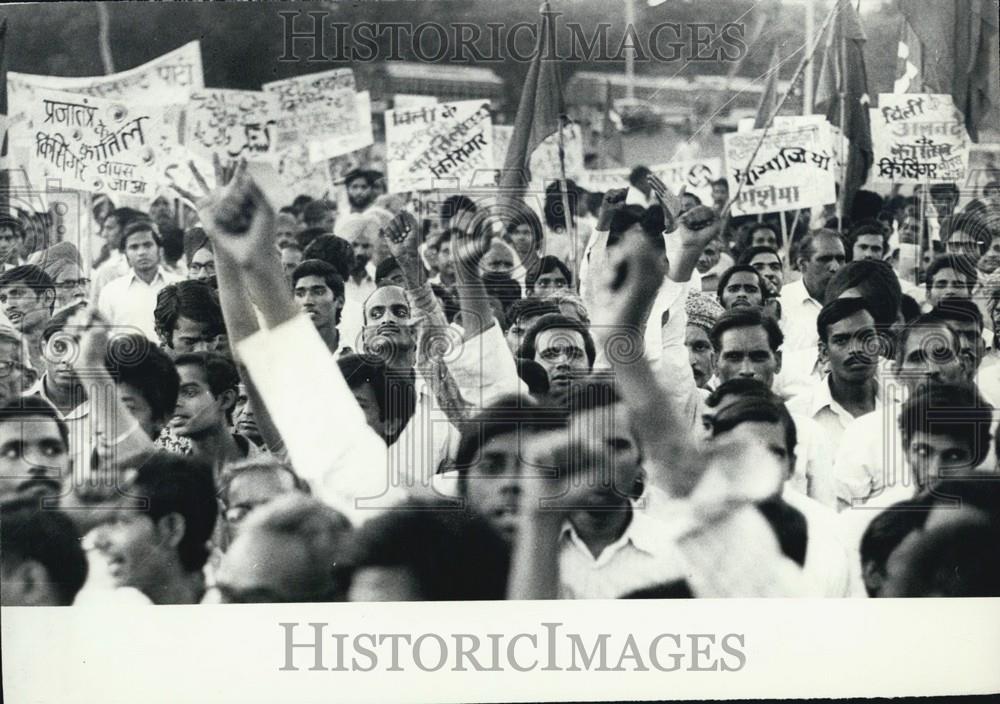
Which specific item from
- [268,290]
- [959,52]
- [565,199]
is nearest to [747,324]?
[565,199]

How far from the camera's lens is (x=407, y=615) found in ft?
19.7

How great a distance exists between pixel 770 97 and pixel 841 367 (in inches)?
44.4

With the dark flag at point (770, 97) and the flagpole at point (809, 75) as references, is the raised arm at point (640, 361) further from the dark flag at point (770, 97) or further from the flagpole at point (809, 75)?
the flagpole at point (809, 75)

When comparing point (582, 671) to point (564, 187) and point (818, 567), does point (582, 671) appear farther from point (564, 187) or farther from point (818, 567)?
point (564, 187)

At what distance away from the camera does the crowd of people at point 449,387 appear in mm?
5922

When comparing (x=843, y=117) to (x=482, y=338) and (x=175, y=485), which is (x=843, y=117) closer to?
(x=482, y=338)

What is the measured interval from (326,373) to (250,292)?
17.4 inches

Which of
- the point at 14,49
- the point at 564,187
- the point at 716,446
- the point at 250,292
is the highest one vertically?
the point at 14,49

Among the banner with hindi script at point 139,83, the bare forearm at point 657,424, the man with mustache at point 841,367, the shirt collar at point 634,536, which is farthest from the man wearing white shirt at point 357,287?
the man with mustache at point 841,367

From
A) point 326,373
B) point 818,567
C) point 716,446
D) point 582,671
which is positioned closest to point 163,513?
point 326,373

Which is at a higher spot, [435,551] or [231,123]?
[231,123]

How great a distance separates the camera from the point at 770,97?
6.00 m

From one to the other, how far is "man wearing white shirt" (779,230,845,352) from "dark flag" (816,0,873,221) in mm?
154

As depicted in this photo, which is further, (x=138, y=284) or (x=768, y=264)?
(x=768, y=264)
